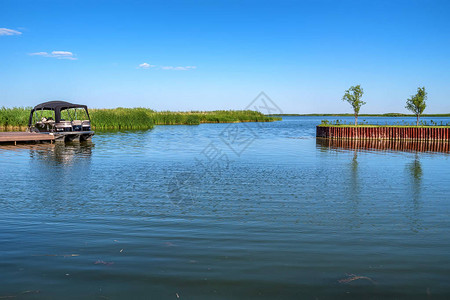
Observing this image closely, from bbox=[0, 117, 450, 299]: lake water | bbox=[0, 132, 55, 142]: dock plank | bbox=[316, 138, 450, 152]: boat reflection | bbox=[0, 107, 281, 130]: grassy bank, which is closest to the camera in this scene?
bbox=[0, 117, 450, 299]: lake water

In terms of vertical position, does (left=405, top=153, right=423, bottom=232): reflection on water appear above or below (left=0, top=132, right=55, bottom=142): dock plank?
below

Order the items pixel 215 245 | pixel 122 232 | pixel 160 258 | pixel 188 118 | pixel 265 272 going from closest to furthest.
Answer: pixel 265 272
pixel 160 258
pixel 215 245
pixel 122 232
pixel 188 118

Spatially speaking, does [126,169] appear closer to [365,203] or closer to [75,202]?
[75,202]

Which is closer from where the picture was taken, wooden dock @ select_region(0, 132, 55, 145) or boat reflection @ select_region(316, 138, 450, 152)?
boat reflection @ select_region(316, 138, 450, 152)

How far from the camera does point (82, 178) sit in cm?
1800

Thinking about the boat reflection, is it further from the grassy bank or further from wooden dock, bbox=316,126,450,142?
the grassy bank

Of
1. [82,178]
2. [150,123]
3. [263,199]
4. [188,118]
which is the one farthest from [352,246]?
[188,118]

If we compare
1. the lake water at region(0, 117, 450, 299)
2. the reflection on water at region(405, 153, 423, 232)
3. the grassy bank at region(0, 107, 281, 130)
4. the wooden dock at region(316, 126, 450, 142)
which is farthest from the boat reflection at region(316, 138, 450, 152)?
the grassy bank at region(0, 107, 281, 130)

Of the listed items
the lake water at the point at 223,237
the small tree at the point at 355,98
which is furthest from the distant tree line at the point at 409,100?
the lake water at the point at 223,237

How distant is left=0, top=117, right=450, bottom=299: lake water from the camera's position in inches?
253

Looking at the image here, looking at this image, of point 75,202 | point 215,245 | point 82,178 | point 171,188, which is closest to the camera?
point 215,245

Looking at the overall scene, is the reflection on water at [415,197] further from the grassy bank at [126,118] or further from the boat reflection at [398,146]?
the grassy bank at [126,118]

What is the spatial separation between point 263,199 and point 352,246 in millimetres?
5096

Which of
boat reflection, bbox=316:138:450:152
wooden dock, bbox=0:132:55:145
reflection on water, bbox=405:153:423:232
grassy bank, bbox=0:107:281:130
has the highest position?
grassy bank, bbox=0:107:281:130
